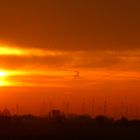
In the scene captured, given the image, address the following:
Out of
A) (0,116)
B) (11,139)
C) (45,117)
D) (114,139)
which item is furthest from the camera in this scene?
(45,117)

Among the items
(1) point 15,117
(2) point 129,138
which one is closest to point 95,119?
(1) point 15,117

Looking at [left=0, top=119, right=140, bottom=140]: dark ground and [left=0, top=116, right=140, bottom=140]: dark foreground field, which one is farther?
[left=0, top=116, right=140, bottom=140]: dark foreground field

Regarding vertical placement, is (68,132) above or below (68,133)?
above

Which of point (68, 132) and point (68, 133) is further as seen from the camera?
point (68, 132)

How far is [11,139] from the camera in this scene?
7394 cm

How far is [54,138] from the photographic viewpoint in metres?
79.6

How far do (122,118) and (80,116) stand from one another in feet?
107

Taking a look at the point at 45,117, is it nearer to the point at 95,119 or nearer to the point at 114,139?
the point at 95,119

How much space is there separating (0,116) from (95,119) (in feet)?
83.6

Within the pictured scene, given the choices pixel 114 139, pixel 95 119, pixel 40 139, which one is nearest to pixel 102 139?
pixel 114 139

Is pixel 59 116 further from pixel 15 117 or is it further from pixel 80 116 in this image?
pixel 80 116

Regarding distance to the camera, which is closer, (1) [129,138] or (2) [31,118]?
(1) [129,138]

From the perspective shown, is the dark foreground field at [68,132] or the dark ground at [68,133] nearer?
the dark ground at [68,133]

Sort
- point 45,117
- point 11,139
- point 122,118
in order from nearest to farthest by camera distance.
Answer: point 11,139 < point 122,118 < point 45,117
